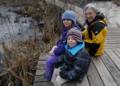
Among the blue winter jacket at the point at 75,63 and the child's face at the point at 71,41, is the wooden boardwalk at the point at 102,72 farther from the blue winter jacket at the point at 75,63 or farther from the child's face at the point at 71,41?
the child's face at the point at 71,41

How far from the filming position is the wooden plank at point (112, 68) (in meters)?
3.41

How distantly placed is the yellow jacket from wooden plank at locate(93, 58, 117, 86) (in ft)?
0.42

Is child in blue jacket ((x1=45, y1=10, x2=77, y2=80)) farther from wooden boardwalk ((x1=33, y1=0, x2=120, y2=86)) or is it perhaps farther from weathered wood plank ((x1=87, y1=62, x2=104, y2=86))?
weathered wood plank ((x1=87, y1=62, x2=104, y2=86))

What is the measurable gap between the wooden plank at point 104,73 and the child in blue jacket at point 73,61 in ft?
1.08

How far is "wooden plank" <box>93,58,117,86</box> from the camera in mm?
3269

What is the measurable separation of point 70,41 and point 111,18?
202 inches

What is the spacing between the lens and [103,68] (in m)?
3.66

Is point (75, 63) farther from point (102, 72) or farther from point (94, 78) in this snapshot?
point (102, 72)

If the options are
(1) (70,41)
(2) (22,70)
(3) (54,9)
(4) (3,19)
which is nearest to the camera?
(1) (70,41)

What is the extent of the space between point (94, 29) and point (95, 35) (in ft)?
0.26

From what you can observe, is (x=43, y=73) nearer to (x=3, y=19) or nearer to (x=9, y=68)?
(x=9, y=68)

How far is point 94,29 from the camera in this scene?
3.64 meters

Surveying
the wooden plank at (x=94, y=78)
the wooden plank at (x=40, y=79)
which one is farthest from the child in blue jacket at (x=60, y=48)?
the wooden plank at (x=94, y=78)

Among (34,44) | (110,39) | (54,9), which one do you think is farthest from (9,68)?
(54,9)
